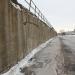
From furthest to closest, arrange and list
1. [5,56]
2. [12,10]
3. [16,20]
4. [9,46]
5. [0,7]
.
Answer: [16,20] → [12,10] → [9,46] → [5,56] → [0,7]

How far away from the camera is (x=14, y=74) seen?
8.94 m

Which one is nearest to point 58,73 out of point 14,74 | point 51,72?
point 51,72

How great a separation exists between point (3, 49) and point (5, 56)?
38cm

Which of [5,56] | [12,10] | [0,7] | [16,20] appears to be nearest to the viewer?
[0,7]

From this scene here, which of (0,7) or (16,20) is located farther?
(16,20)

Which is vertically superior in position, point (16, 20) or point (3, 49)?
point (16, 20)

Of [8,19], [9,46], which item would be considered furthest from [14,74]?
[8,19]

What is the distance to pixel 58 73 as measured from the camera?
945 centimetres

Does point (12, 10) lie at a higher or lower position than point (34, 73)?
higher

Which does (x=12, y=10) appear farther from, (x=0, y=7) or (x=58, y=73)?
(x=58, y=73)

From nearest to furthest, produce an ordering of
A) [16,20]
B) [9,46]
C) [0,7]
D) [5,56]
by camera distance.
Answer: [0,7] < [5,56] < [9,46] < [16,20]

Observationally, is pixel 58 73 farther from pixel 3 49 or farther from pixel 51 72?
pixel 3 49

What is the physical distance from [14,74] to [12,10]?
283 centimetres

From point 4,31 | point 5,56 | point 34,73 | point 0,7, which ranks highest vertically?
point 0,7
